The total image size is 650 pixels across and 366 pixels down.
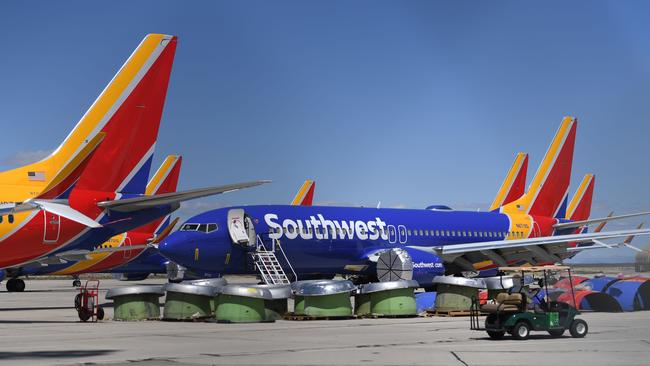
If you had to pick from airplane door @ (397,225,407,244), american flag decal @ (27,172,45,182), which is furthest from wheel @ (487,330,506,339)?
airplane door @ (397,225,407,244)

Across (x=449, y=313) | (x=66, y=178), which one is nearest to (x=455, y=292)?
(x=449, y=313)

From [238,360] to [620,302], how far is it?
22529 mm

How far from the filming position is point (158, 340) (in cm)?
2169

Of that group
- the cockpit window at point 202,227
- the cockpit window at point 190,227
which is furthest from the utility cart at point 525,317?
the cockpit window at point 190,227

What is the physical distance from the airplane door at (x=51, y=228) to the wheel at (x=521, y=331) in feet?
48.4

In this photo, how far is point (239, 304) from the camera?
2859cm

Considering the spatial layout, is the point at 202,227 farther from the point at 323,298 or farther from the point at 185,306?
the point at 323,298

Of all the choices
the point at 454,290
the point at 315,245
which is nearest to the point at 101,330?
the point at 454,290

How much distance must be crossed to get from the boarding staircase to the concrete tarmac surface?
7.15 meters

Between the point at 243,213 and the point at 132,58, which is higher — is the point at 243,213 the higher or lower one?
the lower one

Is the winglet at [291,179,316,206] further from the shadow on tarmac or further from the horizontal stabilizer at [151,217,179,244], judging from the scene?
the shadow on tarmac

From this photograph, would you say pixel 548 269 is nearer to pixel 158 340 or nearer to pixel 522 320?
pixel 522 320

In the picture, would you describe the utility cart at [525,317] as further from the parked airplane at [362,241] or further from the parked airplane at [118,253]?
the parked airplane at [118,253]

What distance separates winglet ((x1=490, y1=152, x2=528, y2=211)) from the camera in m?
67.6
